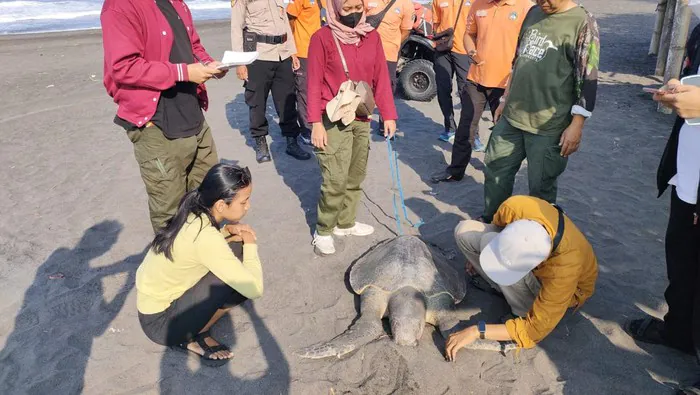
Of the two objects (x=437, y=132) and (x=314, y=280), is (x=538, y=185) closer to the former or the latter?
(x=314, y=280)

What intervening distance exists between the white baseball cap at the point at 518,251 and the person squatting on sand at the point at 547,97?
920 mm

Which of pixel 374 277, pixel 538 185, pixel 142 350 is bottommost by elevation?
pixel 142 350

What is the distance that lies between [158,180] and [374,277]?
1319 mm

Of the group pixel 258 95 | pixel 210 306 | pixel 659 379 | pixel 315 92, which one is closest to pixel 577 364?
pixel 659 379

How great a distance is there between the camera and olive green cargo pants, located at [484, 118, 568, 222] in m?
2.81

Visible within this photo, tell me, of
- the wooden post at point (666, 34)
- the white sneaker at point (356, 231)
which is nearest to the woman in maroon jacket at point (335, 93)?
the white sneaker at point (356, 231)

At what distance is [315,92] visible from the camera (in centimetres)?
277

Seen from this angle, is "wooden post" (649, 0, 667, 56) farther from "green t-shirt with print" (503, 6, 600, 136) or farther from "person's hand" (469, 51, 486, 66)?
"green t-shirt with print" (503, 6, 600, 136)

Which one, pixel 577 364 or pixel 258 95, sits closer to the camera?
pixel 577 364

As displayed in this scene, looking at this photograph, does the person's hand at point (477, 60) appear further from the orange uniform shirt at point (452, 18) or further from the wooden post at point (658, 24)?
the wooden post at point (658, 24)

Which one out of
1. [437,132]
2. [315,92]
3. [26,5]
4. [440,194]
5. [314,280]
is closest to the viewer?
[315,92]

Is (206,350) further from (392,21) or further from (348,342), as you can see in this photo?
(392,21)

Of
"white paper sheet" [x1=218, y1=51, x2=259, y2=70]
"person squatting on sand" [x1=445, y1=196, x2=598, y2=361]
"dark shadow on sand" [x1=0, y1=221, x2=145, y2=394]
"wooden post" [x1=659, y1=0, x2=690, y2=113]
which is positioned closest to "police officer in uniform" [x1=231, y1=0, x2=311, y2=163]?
"white paper sheet" [x1=218, y1=51, x2=259, y2=70]

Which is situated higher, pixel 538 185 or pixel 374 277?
pixel 538 185
